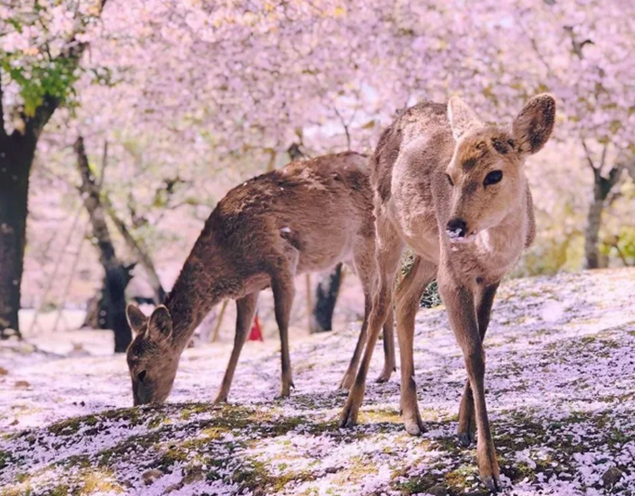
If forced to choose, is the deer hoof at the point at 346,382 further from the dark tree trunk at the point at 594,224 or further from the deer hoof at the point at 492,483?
the dark tree trunk at the point at 594,224

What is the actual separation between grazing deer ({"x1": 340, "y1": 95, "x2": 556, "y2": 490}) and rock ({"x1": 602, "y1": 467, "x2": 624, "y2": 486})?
1.86 feet

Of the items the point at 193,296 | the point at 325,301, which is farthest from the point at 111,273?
the point at 193,296

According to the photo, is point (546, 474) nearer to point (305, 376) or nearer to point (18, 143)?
point (305, 376)

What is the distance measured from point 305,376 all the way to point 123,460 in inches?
166

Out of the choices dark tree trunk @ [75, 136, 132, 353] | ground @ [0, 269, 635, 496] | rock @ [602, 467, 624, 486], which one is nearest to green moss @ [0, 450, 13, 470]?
ground @ [0, 269, 635, 496]

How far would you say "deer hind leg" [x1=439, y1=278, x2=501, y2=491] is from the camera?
12.5 feet

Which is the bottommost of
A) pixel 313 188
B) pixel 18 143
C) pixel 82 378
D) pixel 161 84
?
pixel 82 378

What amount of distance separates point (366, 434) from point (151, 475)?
1.47m

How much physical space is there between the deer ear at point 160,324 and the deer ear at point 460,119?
147 inches

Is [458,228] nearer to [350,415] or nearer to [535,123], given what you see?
[535,123]

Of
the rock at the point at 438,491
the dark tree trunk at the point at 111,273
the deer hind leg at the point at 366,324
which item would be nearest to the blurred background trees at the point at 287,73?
the dark tree trunk at the point at 111,273

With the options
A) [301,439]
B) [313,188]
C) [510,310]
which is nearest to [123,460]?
[301,439]

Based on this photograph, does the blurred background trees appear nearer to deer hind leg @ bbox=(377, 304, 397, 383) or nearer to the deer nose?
deer hind leg @ bbox=(377, 304, 397, 383)

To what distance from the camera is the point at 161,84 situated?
18672 millimetres
